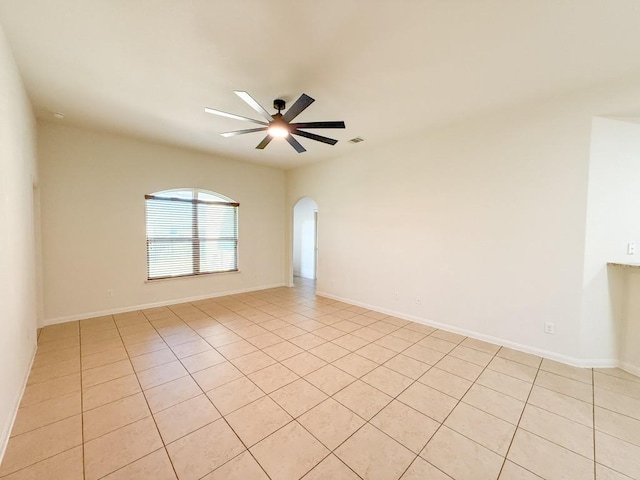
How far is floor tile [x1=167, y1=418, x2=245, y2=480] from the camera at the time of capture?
1.53 metres

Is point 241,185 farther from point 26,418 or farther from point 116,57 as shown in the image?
point 26,418

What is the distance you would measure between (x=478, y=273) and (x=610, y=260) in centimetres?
118

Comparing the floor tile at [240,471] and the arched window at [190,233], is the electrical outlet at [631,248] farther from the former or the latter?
the arched window at [190,233]

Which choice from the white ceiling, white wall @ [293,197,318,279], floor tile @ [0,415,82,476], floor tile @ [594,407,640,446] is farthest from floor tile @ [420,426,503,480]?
white wall @ [293,197,318,279]

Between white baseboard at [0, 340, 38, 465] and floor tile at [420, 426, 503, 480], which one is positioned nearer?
floor tile at [420, 426, 503, 480]

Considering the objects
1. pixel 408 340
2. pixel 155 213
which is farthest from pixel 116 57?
pixel 408 340

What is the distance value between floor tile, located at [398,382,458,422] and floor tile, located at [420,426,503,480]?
199 millimetres

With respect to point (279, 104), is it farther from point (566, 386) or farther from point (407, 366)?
point (566, 386)

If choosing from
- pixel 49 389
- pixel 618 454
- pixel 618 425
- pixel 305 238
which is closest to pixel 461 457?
pixel 618 454

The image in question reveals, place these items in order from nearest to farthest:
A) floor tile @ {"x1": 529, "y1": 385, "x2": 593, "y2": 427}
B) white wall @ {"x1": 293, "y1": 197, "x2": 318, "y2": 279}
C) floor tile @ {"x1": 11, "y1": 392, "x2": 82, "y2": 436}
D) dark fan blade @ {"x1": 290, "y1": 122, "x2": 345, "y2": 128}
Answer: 1. floor tile @ {"x1": 11, "y1": 392, "x2": 82, "y2": 436}
2. floor tile @ {"x1": 529, "y1": 385, "x2": 593, "y2": 427}
3. dark fan blade @ {"x1": 290, "y1": 122, "x2": 345, "y2": 128}
4. white wall @ {"x1": 293, "y1": 197, "x2": 318, "y2": 279}

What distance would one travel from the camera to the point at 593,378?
8.20ft

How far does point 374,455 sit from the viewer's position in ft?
5.37

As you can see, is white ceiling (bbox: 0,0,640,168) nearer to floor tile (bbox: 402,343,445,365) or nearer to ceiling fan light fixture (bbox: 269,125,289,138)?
ceiling fan light fixture (bbox: 269,125,289,138)

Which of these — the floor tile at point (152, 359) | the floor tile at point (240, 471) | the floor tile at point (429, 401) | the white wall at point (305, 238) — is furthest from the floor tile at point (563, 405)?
the white wall at point (305, 238)
